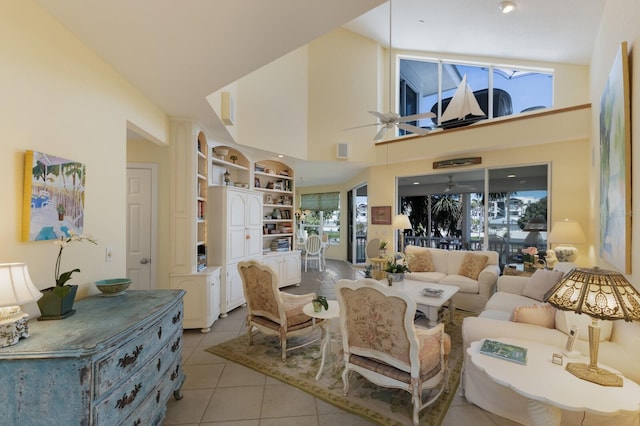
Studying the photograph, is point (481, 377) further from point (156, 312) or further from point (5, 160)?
point (5, 160)

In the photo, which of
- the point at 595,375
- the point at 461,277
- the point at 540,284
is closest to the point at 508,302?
the point at 540,284

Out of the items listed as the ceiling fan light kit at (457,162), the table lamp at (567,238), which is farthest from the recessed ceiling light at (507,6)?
the table lamp at (567,238)

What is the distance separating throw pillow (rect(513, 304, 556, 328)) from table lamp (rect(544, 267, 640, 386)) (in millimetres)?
899

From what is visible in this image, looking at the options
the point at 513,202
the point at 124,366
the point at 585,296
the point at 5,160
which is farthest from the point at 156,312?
the point at 513,202

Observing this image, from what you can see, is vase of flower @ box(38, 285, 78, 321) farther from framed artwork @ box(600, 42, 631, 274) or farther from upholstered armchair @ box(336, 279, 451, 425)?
framed artwork @ box(600, 42, 631, 274)

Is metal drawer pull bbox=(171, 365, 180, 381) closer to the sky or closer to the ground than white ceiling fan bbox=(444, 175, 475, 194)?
closer to the ground

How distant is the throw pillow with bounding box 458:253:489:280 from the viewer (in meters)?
4.77

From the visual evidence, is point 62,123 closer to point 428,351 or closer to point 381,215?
point 428,351

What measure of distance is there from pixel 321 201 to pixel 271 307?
23.8 ft

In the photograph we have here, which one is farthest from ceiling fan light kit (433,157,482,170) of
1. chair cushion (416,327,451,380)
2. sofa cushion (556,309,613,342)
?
chair cushion (416,327,451,380)

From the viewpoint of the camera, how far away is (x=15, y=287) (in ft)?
4.35

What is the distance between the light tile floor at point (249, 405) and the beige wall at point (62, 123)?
4.06 feet

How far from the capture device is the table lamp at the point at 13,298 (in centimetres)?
129

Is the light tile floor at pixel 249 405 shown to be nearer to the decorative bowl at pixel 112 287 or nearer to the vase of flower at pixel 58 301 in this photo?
the decorative bowl at pixel 112 287
